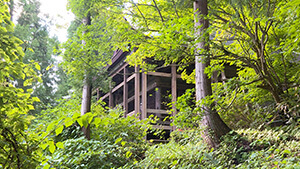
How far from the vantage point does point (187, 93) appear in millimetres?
4965

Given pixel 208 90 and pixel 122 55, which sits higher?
pixel 122 55

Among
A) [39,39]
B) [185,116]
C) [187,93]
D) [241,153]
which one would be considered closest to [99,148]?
[185,116]

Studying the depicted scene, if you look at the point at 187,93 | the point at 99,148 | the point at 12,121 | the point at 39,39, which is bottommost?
the point at 99,148

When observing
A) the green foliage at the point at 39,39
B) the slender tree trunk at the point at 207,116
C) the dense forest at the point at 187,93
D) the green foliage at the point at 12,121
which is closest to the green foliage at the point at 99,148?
the dense forest at the point at 187,93

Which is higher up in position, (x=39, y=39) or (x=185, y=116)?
(x=39, y=39)

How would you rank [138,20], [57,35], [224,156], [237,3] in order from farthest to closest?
[57,35]
[138,20]
[237,3]
[224,156]

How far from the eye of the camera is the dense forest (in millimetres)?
2477

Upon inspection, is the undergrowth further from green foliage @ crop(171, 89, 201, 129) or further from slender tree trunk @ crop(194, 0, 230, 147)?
green foliage @ crop(171, 89, 201, 129)

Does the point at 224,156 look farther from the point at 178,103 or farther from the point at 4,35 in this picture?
the point at 4,35

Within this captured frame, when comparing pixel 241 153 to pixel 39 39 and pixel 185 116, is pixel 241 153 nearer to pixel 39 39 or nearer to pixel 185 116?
pixel 185 116

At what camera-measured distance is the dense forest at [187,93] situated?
2477 mm

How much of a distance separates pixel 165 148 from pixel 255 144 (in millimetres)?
1706

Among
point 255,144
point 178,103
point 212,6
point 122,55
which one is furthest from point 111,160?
point 122,55

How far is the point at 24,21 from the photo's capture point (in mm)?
22766
